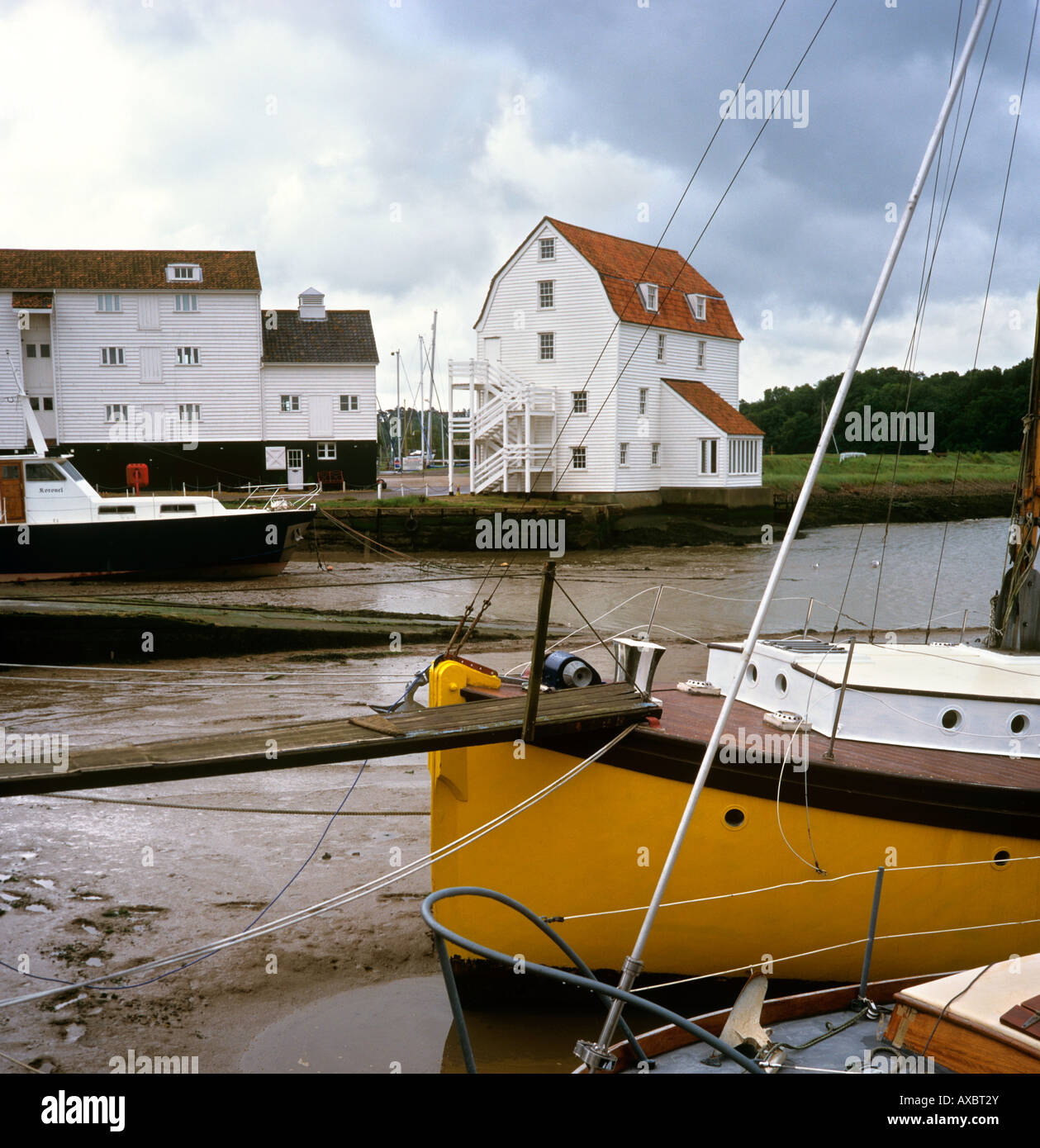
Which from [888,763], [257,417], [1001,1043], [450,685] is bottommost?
[1001,1043]

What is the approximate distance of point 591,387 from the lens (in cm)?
3934

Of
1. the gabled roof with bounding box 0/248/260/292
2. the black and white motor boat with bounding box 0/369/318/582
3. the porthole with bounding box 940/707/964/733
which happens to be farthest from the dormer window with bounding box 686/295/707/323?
the porthole with bounding box 940/707/964/733

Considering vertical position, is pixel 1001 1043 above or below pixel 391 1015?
above

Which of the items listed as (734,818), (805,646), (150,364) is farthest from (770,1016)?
(150,364)

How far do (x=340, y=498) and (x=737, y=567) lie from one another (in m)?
15.2

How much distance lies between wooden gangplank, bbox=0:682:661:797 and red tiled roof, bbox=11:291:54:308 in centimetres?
3887

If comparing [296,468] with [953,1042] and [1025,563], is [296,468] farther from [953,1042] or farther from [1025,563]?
[953,1042]

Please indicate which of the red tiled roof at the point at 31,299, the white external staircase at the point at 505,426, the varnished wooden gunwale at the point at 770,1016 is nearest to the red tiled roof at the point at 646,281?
the white external staircase at the point at 505,426

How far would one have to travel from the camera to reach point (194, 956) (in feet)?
21.5

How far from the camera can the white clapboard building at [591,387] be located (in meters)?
38.9

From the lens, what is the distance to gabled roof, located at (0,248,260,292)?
39250mm

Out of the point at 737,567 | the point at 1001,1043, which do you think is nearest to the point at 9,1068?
the point at 1001,1043

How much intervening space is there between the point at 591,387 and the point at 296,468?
1259 cm
